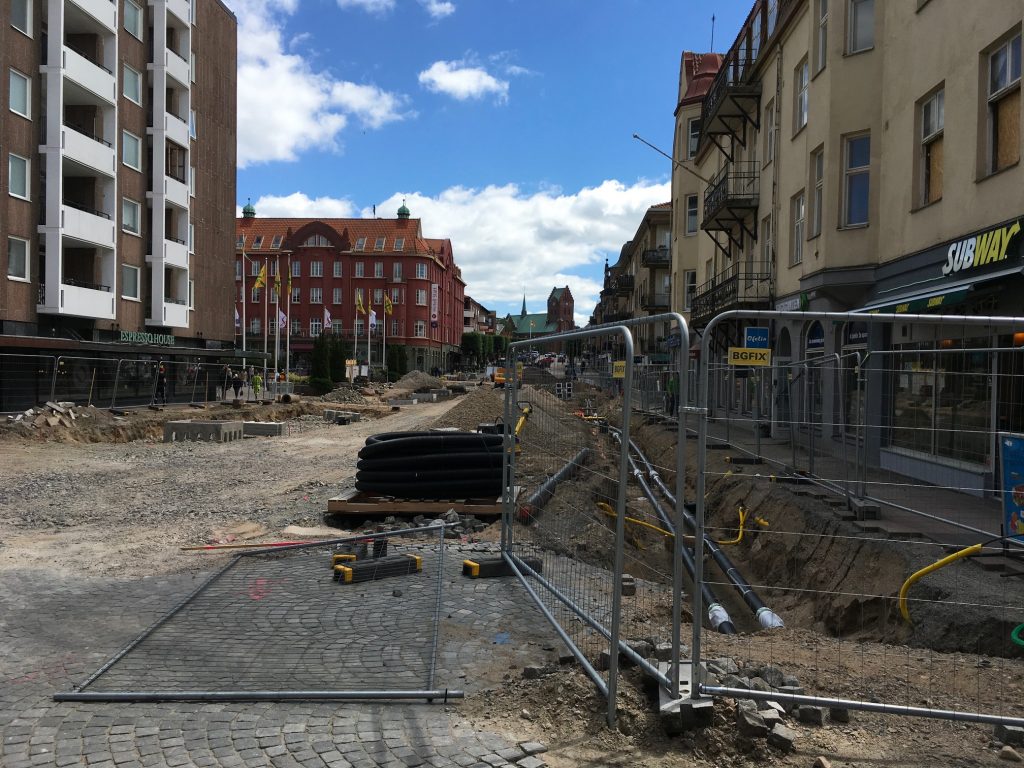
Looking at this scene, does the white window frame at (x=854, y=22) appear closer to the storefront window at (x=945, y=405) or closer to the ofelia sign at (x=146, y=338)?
the storefront window at (x=945, y=405)

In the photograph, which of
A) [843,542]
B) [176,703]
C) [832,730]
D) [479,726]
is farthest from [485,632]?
[843,542]

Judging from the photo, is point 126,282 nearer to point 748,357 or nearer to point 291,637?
point 291,637

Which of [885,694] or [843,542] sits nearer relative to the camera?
[885,694]

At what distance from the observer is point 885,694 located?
4234 millimetres

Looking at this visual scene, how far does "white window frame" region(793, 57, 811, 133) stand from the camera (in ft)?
61.8

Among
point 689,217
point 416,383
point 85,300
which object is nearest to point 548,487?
point 85,300

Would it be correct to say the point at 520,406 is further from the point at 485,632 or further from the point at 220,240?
the point at 220,240

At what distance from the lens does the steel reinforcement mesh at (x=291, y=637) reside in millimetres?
4723

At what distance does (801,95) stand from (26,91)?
25733mm

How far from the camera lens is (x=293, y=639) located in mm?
5484

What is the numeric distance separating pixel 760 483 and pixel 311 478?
8.67m

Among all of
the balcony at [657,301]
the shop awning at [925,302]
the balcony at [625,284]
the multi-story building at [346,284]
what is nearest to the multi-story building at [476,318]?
the multi-story building at [346,284]

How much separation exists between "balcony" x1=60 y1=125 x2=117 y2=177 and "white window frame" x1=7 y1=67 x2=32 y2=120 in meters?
1.18

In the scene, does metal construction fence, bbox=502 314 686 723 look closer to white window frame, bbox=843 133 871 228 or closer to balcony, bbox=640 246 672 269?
white window frame, bbox=843 133 871 228
